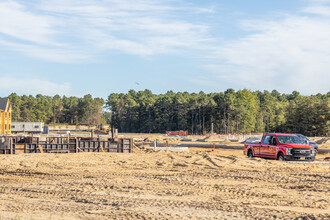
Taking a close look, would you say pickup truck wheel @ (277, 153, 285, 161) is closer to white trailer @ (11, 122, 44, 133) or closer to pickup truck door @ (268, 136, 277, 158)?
pickup truck door @ (268, 136, 277, 158)

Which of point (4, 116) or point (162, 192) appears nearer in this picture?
point (162, 192)

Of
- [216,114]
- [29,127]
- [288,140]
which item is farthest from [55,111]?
[288,140]

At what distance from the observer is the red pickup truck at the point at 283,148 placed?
23281mm

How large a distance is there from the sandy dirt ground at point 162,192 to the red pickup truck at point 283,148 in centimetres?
102

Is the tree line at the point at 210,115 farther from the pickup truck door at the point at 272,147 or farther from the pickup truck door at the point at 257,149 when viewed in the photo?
the pickup truck door at the point at 272,147

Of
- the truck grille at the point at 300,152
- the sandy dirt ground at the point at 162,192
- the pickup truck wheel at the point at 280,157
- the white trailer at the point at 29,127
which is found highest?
the white trailer at the point at 29,127

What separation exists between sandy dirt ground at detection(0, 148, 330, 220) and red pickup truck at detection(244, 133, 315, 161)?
1.02 meters

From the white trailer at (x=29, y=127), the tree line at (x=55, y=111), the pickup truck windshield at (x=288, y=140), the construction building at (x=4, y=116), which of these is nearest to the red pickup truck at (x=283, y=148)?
A: the pickup truck windshield at (x=288, y=140)

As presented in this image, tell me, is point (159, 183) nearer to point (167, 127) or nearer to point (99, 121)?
point (167, 127)

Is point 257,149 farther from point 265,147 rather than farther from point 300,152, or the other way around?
point 300,152

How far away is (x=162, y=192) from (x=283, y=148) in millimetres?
11767

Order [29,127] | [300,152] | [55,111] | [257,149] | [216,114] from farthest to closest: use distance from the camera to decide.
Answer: [55,111], [216,114], [29,127], [257,149], [300,152]

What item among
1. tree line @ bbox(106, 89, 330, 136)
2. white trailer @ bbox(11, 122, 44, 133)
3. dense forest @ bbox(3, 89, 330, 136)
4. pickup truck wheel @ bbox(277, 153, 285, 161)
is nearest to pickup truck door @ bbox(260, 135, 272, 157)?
pickup truck wheel @ bbox(277, 153, 285, 161)

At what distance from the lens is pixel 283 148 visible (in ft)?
77.0
